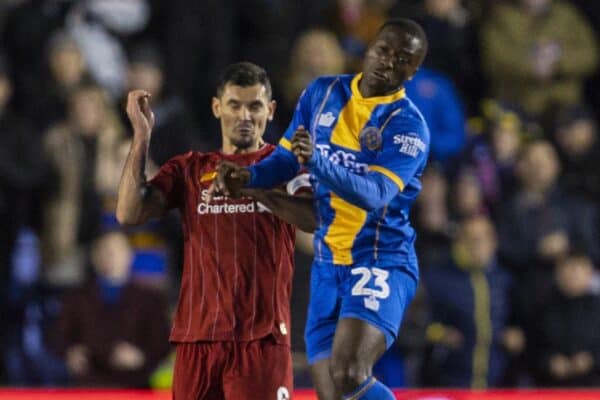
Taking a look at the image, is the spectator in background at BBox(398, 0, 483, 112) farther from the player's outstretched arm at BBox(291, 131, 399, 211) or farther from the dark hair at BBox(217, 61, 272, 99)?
the player's outstretched arm at BBox(291, 131, 399, 211)

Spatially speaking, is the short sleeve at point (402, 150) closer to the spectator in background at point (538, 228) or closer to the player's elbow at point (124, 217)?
the player's elbow at point (124, 217)

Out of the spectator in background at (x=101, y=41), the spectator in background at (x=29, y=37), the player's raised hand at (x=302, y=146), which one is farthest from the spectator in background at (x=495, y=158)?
the player's raised hand at (x=302, y=146)

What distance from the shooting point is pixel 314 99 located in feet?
20.4

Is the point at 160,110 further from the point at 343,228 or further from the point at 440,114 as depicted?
the point at 343,228

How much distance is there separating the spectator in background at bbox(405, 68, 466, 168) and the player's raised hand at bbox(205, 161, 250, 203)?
4.89 meters

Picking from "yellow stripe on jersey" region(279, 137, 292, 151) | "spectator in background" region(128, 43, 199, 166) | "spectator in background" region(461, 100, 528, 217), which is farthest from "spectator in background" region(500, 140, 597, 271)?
"yellow stripe on jersey" region(279, 137, 292, 151)

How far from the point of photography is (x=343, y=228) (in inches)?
241

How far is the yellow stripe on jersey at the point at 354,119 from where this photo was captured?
6.11m

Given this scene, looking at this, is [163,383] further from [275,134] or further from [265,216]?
[265,216]

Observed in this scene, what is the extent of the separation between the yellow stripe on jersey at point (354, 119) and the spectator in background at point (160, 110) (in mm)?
3561

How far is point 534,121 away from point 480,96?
61 centimetres

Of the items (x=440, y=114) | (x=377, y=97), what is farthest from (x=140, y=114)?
(x=440, y=114)

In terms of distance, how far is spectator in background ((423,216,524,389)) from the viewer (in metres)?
9.95

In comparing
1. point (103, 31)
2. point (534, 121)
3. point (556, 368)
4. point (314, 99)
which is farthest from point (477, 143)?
point (314, 99)
